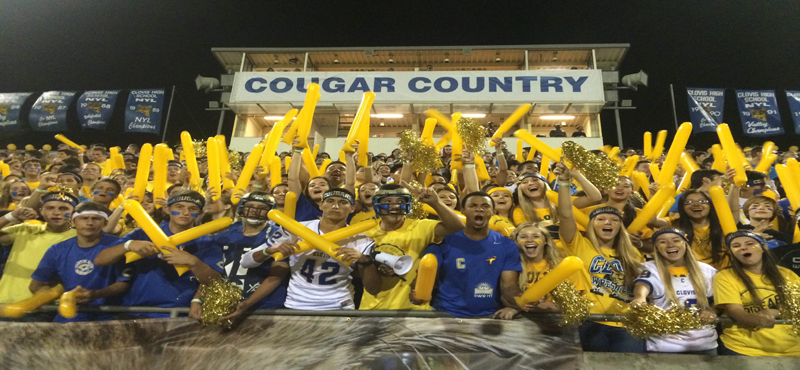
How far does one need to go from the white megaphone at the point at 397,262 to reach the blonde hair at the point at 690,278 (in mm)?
2311

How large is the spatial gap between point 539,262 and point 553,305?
72 cm

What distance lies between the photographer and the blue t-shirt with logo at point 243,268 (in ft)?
12.9

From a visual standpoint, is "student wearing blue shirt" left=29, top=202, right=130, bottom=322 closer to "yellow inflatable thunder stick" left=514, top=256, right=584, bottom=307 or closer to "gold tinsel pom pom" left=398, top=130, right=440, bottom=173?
"gold tinsel pom pom" left=398, top=130, right=440, bottom=173

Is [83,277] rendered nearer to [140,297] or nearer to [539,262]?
[140,297]

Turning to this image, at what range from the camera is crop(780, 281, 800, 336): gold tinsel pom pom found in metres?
3.28

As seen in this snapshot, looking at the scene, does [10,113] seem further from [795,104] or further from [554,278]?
[795,104]

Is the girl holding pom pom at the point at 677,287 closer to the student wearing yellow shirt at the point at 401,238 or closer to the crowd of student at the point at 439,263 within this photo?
the crowd of student at the point at 439,263

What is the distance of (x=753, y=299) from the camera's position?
358 cm

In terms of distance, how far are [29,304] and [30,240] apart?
1118mm

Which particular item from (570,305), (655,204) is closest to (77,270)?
(570,305)

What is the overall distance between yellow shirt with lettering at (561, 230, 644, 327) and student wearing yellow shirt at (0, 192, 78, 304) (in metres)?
5.18

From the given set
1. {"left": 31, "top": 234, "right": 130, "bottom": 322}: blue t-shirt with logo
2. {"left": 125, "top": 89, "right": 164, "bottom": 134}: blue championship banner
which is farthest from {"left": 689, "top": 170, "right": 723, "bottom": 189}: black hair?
{"left": 125, "top": 89, "right": 164, "bottom": 134}: blue championship banner

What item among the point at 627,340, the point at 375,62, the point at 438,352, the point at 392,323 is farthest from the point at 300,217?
the point at 375,62

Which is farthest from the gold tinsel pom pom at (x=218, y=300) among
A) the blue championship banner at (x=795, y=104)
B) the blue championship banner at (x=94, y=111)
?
the blue championship banner at (x=795, y=104)
